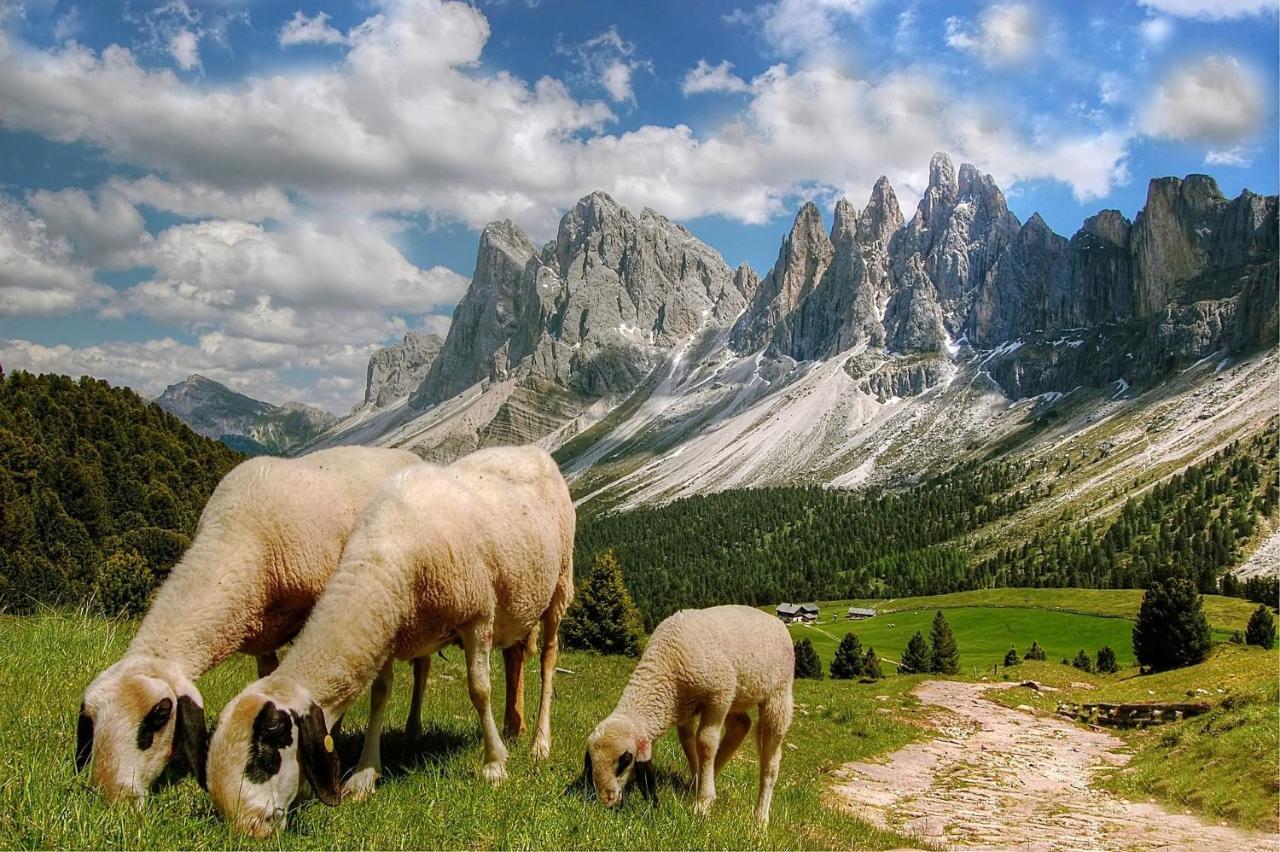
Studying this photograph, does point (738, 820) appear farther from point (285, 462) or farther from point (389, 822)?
point (285, 462)

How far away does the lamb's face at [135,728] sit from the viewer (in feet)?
21.7

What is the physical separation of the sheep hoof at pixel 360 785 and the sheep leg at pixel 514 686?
13.1 feet

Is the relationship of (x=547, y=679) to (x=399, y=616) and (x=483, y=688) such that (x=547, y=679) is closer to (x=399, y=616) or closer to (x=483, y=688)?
(x=483, y=688)

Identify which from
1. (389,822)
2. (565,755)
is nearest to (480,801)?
(389,822)

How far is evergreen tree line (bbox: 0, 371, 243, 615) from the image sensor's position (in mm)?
26967

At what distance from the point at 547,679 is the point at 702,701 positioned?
9.73 feet

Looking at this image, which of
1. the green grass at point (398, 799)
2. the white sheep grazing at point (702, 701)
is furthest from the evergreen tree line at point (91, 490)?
the white sheep grazing at point (702, 701)

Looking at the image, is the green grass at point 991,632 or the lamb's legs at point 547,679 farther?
the green grass at point 991,632

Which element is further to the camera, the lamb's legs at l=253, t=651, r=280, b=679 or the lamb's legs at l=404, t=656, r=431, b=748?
the lamb's legs at l=404, t=656, r=431, b=748

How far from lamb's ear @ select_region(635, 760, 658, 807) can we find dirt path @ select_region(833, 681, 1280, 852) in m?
7.00

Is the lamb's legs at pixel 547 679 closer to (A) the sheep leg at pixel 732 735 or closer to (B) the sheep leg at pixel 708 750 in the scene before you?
(B) the sheep leg at pixel 708 750

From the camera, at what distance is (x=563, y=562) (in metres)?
12.6

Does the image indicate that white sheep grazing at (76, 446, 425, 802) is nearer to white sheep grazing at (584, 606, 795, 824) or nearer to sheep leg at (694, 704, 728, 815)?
white sheep grazing at (584, 606, 795, 824)

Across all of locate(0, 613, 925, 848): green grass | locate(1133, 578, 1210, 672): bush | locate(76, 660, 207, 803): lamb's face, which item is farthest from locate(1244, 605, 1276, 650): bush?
locate(76, 660, 207, 803): lamb's face
